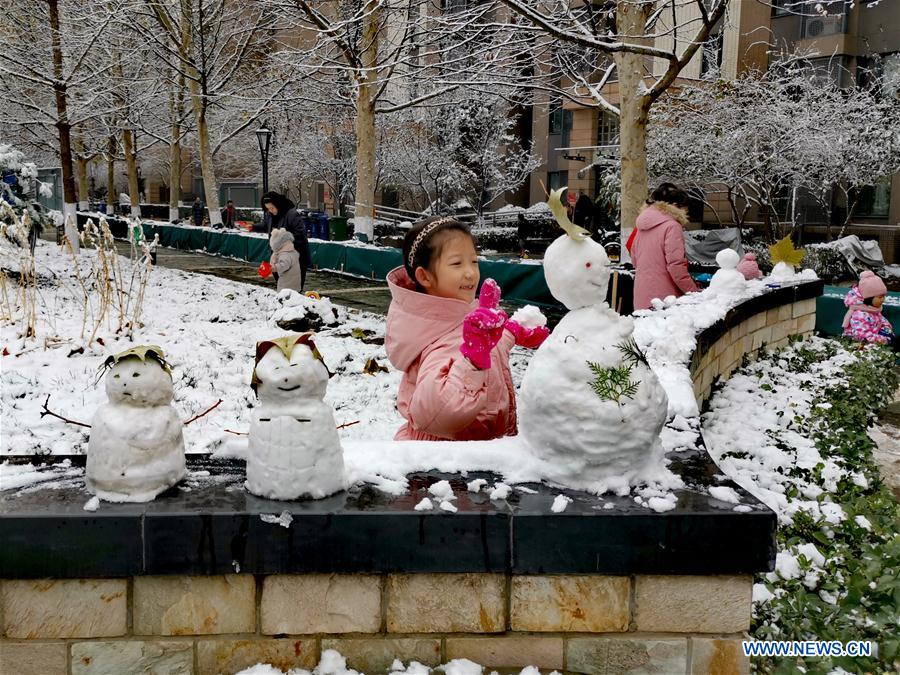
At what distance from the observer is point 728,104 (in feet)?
68.5

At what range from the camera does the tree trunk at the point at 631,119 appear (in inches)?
415

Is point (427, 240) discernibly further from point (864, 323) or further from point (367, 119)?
point (367, 119)

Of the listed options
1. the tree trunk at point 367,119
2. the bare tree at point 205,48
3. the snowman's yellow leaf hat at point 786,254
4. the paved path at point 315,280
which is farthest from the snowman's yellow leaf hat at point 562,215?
the bare tree at point 205,48

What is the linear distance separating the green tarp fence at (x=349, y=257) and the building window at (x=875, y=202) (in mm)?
17217

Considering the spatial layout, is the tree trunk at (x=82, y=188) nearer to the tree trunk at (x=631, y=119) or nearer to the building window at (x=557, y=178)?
the building window at (x=557, y=178)

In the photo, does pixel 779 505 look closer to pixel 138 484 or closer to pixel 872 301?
pixel 138 484

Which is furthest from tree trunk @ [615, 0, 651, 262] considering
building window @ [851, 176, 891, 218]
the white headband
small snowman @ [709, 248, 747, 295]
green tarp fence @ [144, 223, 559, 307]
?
building window @ [851, 176, 891, 218]

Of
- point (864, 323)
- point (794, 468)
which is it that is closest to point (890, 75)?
point (864, 323)

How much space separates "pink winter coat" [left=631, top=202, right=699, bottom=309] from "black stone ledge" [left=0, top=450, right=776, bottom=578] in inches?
208

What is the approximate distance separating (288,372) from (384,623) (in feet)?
2.44

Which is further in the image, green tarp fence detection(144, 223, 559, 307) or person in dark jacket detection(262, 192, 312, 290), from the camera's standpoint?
green tarp fence detection(144, 223, 559, 307)

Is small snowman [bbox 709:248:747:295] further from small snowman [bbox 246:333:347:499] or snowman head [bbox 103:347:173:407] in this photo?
snowman head [bbox 103:347:173:407]

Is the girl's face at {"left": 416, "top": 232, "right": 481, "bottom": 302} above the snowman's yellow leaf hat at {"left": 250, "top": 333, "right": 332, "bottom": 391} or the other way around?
above

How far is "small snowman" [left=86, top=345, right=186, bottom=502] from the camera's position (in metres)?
2.12
